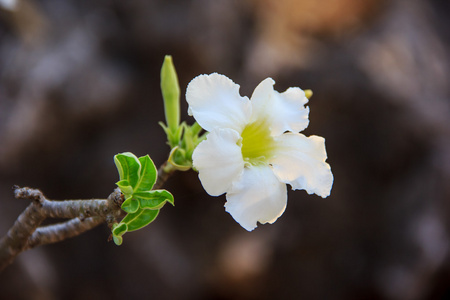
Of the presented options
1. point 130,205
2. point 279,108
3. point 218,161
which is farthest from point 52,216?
point 279,108

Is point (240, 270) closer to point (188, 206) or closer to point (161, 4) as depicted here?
point (188, 206)

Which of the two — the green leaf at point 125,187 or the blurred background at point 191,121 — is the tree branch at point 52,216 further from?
the blurred background at point 191,121

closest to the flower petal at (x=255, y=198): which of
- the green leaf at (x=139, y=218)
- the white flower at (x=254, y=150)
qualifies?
the white flower at (x=254, y=150)

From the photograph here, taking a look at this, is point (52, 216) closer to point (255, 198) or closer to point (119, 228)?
point (119, 228)

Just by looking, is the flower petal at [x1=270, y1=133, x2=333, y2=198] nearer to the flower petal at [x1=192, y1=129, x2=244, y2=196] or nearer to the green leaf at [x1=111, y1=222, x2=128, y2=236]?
the flower petal at [x1=192, y1=129, x2=244, y2=196]

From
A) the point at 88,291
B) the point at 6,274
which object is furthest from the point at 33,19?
the point at 88,291

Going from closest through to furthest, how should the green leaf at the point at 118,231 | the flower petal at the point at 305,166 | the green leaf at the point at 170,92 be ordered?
the green leaf at the point at 118,231, the flower petal at the point at 305,166, the green leaf at the point at 170,92
